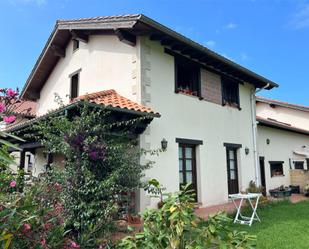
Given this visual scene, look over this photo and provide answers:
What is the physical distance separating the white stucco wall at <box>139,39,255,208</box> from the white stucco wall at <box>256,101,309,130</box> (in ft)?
43.5

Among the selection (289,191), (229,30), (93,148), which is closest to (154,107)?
(93,148)

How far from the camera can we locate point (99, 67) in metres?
11.8

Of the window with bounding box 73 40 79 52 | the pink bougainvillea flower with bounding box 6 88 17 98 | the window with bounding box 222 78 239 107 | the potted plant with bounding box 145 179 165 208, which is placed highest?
the window with bounding box 73 40 79 52

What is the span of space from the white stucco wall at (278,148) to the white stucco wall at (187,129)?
3.01 m

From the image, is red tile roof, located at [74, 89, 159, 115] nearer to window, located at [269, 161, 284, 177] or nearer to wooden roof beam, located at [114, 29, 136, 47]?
wooden roof beam, located at [114, 29, 136, 47]

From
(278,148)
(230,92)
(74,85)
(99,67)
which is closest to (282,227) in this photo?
(230,92)

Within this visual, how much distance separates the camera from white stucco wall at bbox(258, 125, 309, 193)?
16984 millimetres

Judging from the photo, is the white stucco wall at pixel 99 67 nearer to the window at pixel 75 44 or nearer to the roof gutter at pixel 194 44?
the window at pixel 75 44

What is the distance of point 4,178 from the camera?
17.6 feet

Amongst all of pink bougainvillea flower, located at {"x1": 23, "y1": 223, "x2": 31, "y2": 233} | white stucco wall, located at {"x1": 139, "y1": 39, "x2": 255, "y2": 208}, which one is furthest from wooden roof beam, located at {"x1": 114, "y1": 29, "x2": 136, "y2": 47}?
pink bougainvillea flower, located at {"x1": 23, "y1": 223, "x2": 31, "y2": 233}

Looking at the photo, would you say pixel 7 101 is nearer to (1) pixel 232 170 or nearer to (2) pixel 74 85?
(2) pixel 74 85

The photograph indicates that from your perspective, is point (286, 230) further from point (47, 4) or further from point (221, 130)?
point (47, 4)

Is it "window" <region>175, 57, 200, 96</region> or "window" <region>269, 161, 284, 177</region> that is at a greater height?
"window" <region>175, 57, 200, 96</region>

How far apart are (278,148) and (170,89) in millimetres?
10573
